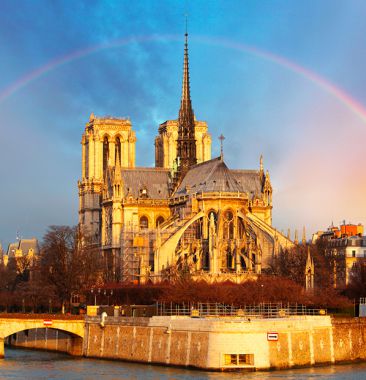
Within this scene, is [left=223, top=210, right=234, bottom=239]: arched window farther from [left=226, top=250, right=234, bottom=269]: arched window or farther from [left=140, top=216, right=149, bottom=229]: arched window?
[left=140, top=216, right=149, bottom=229]: arched window

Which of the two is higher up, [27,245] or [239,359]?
[27,245]

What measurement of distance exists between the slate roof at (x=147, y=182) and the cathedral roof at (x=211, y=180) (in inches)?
135

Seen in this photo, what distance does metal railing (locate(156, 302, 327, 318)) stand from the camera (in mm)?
77863

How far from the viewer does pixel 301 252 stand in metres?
114

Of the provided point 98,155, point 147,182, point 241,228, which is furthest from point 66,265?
point 98,155

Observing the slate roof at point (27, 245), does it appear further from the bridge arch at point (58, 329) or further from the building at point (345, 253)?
the bridge arch at point (58, 329)

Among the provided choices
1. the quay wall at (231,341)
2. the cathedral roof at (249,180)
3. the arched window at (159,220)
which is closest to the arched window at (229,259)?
the cathedral roof at (249,180)

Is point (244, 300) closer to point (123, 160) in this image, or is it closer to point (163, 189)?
point (163, 189)

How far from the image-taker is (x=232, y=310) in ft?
263

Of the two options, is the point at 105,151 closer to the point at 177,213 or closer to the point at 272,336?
the point at 177,213

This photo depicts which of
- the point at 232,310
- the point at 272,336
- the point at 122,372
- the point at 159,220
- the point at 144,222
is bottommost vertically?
the point at 122,372

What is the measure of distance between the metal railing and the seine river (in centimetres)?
707

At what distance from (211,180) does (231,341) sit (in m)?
57.9

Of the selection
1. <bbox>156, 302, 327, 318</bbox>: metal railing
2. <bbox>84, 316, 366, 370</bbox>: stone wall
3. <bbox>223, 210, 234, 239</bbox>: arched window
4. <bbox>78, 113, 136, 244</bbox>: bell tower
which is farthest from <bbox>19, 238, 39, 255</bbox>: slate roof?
<bbox>84, 316, 366, 370</bbox>: stone wall
